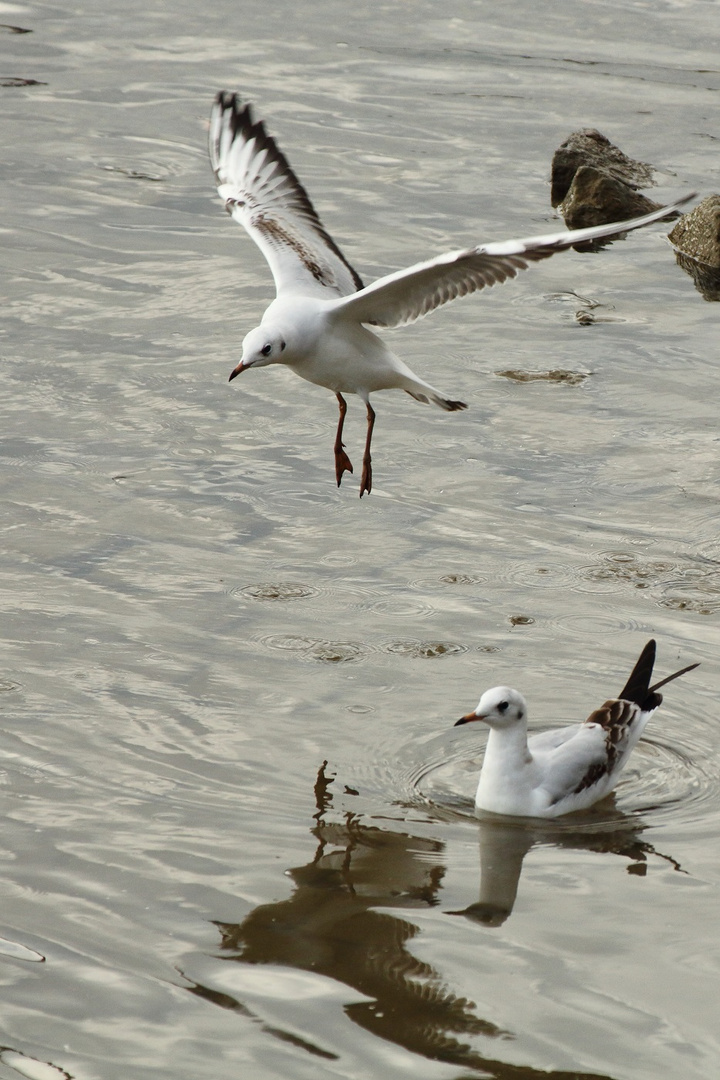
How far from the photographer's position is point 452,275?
846cm

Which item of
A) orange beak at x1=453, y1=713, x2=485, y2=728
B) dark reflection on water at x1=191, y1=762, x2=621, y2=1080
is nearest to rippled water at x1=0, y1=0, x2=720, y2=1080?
dark reflection on water at x1=191, y1=762, x2=621, y2=1080

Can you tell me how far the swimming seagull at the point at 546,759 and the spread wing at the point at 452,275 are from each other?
6.61ft

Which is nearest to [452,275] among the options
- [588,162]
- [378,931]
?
[378,931]

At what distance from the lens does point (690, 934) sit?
6332mm

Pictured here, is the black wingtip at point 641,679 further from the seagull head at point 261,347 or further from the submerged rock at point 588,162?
the submerged rock at point 588,162

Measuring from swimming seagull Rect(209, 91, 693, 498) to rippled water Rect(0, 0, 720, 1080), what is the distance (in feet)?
3.73

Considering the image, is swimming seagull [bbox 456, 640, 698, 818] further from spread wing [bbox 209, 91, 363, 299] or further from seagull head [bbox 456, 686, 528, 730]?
spread wing [bbox 209, 91, 363, 299]

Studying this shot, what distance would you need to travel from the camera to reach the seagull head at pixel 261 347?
845 cm

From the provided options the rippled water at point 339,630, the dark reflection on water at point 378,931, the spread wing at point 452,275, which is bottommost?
the dark reflection on water at point 378,931

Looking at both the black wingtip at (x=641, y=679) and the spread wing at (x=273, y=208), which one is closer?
the black wingtip at (x=641, y=679)

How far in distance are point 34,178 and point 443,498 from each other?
7.78 metres

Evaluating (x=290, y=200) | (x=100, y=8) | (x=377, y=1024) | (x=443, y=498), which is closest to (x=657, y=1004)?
(x=377, y=1024)

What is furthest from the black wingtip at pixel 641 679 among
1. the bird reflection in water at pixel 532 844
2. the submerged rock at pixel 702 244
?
the submerged rock at pixel 702 244

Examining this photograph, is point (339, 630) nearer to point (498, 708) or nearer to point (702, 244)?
point (498, 708)
